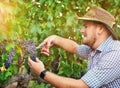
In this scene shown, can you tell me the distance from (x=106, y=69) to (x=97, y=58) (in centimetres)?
31

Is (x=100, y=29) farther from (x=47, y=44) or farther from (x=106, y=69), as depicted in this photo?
(x=47, y=44)

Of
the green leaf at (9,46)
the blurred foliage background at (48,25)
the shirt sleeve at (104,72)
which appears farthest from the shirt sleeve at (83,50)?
the green leaf at (9,46)

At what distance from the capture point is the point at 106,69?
6.21 meters

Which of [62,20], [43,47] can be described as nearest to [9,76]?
[43,47]

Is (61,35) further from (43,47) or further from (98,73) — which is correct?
(98,73)

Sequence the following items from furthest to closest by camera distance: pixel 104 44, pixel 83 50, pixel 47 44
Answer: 1. pixel 83 50
2. pixel 47 44
3. pixel 104 44

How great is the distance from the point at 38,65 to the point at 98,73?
62 cm

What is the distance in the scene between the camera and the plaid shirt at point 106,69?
245 inches

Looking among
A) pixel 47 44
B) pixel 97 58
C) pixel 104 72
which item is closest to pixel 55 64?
pixel 47 44

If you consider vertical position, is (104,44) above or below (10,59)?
above

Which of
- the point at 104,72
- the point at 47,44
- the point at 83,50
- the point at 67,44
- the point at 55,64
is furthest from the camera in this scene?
the point at 55,64

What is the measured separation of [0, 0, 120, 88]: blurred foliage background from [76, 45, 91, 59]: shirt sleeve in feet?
1.06

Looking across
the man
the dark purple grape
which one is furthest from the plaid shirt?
the dark purple grape

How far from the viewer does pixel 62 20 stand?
24.2ft
